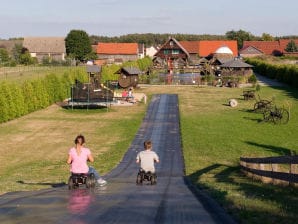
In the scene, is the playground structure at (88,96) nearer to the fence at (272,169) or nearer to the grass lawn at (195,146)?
the grass lawn at (195,146)

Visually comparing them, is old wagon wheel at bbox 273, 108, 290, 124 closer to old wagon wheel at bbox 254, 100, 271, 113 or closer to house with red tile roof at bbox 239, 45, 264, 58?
old wagon wheel at bbox 254, 100, 271, 113

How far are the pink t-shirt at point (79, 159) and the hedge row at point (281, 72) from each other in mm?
49382

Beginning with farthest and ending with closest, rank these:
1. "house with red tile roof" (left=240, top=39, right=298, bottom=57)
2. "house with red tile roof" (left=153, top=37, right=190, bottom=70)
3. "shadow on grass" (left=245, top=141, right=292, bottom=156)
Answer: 1. "house with red tile roof" (left=240, top=39, right=298, bottom=57)
2. "house with red tile roof" (left=153, top=37, right=190, bottom=70)
3. "shadow on grass" (left=245, top=141, right=292, bottom=156)

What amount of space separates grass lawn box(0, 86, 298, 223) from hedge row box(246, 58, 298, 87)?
55.1 ft

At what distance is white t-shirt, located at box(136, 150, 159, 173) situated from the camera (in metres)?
13.3

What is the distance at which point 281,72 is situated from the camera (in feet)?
226

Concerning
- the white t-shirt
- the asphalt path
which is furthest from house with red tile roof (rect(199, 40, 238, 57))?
the white t-shirt

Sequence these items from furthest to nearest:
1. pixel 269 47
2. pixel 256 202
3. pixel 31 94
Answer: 1. pixel 269 47
2. pixel 31 94
3. pixel 256 202

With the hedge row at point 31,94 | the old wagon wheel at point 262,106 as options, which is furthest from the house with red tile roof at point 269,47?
the old wagon wheel at point 262,106

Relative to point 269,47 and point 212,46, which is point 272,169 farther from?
point 269,47

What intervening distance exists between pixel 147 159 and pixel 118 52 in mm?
114841

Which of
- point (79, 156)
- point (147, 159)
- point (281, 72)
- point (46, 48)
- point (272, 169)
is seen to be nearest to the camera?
point (79, 156)

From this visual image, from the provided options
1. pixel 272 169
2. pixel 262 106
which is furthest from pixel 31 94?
pixel 272 169

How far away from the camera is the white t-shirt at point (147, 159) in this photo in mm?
13328
